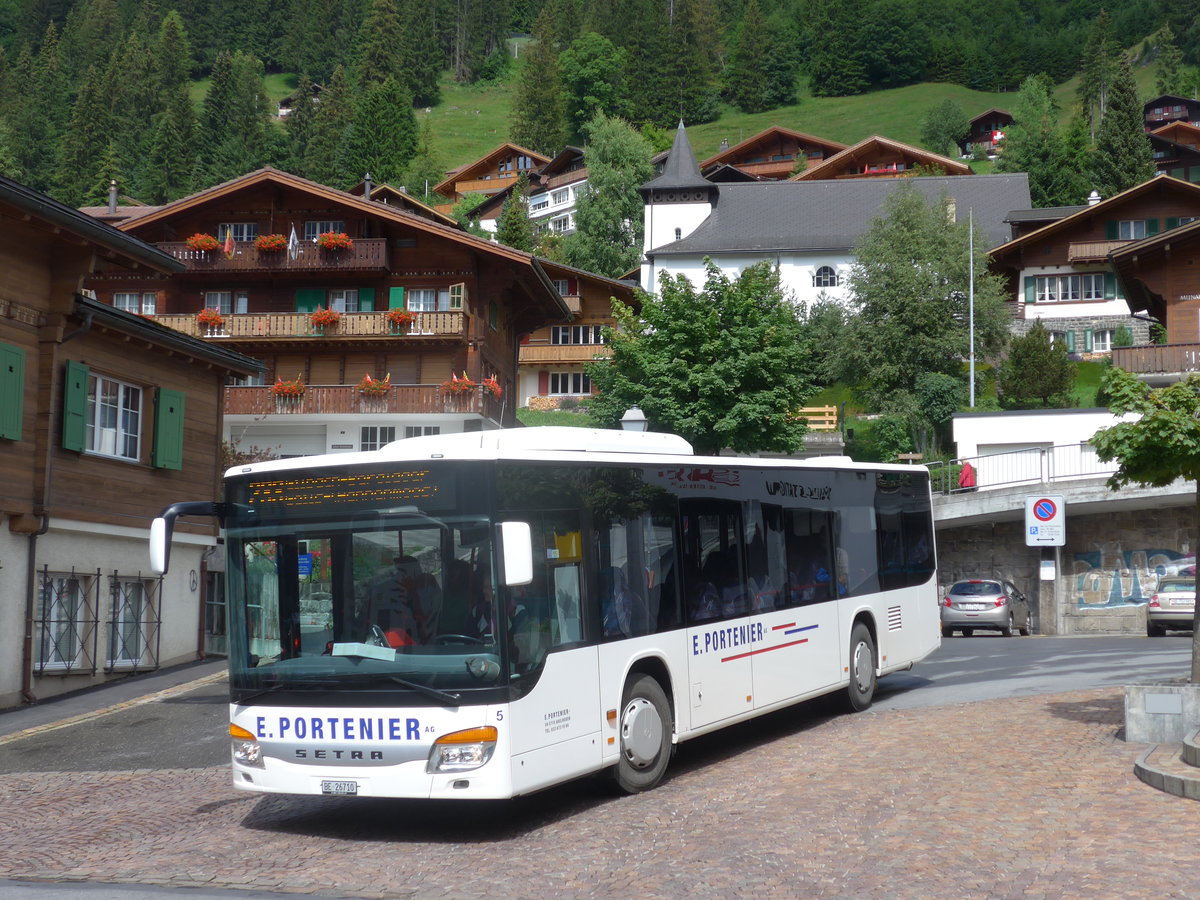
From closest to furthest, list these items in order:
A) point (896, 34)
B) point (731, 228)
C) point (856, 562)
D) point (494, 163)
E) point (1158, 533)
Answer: point (856, 562), point (1158, 533), point (731, 228), point (494, 163), point (896, 34)

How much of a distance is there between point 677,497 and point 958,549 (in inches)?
1046

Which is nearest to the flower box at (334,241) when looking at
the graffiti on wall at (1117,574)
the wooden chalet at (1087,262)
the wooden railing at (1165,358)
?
the graffiti on wall at (1117,574)

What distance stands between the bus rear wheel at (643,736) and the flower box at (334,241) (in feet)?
109

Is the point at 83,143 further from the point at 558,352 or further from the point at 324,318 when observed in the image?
the point at 324,318

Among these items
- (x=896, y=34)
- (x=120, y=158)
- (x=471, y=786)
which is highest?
(x=896, y=34)

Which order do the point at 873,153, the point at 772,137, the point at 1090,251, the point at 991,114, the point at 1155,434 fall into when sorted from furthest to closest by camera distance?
the point at 991,114 < the point at 772,137 < the point at 873,153 < the point at 1090,251 < the point at 1155,434

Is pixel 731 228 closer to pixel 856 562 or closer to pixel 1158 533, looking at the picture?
pixel 1158 533

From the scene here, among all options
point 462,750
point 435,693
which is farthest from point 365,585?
point 462,750

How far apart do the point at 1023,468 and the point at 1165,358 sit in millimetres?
9566

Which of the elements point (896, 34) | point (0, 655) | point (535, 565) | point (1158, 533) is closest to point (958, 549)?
point (1158, 533)

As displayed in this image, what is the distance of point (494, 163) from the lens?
123250 millimetres

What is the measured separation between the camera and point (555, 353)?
6406 cm

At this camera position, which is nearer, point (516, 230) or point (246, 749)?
point (246, 749)

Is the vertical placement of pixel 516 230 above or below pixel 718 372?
above
